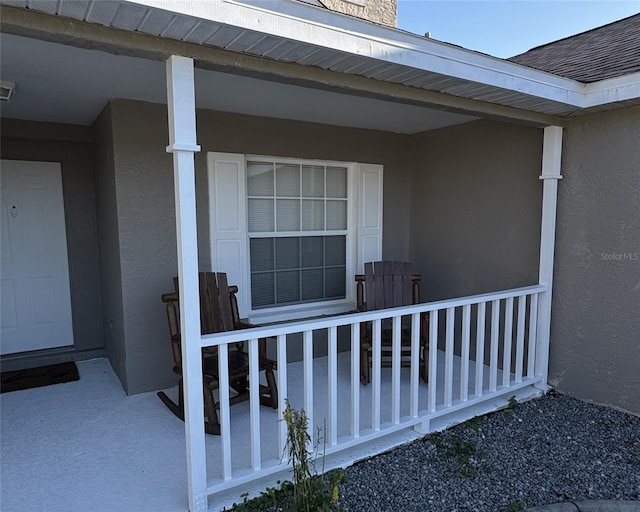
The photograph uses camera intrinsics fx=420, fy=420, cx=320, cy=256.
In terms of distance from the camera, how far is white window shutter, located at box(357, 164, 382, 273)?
4219 millimetres

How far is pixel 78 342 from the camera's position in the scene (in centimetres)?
408

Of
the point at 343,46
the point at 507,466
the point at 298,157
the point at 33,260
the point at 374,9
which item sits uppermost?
the point at 374,9

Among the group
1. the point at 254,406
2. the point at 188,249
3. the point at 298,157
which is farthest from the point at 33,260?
the point at 254,406

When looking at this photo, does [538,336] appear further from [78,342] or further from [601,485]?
[78,342]

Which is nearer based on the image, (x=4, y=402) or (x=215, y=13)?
(x=215, y=13)

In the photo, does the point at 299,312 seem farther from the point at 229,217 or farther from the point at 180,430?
the point at 180,430

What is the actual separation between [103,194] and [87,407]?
5.63ft

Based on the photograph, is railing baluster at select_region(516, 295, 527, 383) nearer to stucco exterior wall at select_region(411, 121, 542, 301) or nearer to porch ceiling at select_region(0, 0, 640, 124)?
stucco exterior wall at select_region(411, 121, 542, 301)

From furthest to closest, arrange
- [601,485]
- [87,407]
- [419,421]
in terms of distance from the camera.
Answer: [87,407]
[419,421]
[601,485]

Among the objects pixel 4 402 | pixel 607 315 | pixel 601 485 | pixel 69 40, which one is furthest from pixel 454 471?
pixel 4 402

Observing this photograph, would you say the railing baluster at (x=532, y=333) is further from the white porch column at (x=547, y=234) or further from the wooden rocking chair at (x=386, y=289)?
the wooden rocking chair at (x=386, y=289)

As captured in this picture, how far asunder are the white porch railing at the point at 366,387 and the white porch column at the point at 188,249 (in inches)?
1.8

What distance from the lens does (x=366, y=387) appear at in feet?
11.4

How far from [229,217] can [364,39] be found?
6.44 feet
